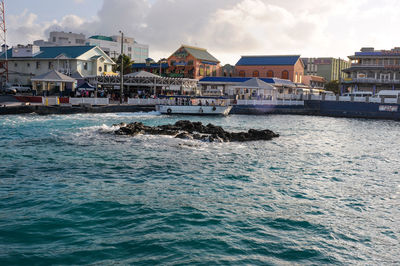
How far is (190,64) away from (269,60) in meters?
17.9

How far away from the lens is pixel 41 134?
27266mm

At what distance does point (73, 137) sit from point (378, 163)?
20122mm

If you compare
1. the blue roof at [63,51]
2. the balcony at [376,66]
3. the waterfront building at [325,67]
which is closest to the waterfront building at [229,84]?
the balcony at [376,66]

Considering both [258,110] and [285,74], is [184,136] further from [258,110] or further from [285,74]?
[285,74]

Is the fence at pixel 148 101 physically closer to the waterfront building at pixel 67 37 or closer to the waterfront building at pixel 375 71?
the waterfront building at pixel 375 71

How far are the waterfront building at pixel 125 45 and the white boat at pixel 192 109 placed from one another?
79326 mm

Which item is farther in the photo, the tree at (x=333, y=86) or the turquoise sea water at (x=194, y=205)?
the tree at (x=333, y=86)

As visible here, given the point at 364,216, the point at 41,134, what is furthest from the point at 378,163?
the point at 41,134

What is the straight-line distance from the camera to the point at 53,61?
64312 mm

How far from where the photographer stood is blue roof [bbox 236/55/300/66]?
77.6 m

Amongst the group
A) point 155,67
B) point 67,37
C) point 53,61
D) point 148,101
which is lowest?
point 148,101

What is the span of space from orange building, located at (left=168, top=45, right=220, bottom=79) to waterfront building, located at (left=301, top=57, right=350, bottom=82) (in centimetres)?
6269

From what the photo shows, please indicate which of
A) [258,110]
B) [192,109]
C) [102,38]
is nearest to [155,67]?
[258,110]

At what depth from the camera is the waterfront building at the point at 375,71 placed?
238 ft
